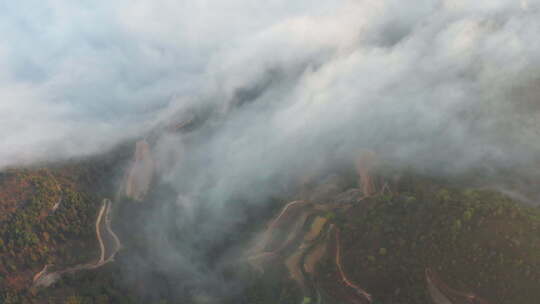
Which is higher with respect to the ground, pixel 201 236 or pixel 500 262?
pixel 201 236

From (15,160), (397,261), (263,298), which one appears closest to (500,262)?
(397,261)

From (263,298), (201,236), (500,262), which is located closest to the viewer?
(500,262)

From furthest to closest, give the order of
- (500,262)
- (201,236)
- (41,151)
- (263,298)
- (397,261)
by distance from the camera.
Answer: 1. (41,151)
2. (201,236)
3. (263,298)
4. (397,261)
5. (500,262)

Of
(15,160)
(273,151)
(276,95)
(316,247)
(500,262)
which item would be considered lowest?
(500,262)

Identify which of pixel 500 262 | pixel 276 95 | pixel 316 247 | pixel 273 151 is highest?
pixel 276 95

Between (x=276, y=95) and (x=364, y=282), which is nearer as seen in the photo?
(x=364, y=282)

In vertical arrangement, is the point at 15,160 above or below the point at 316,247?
above

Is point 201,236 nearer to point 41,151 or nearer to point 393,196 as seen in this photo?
point 393,196

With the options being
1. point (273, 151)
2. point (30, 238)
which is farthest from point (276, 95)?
point (30, 238)

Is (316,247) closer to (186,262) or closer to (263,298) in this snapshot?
(263,298)
